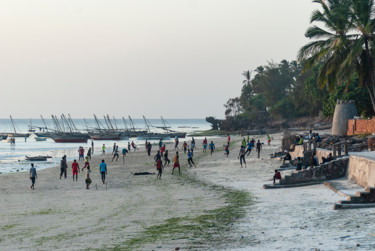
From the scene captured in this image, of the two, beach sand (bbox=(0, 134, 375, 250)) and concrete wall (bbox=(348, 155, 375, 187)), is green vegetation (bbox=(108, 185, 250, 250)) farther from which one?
concrete wall (bbox=(348, 155, 375, 187))

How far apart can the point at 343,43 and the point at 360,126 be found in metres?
12.0

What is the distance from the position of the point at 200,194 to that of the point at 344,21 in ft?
59.0

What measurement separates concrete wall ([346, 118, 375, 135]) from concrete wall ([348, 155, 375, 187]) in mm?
20220

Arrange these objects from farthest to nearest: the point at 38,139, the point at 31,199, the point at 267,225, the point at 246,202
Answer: the point at 38,139 < the point at 31,199 < the point at 246,202 < the point at 267,225

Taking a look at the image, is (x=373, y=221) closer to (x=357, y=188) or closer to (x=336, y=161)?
(x=357, y=188)

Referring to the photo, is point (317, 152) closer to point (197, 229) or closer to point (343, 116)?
point (343, 116)

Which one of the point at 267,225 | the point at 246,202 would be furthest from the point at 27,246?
the point at 246,202

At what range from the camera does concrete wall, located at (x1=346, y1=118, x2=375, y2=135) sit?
4278 centimetres

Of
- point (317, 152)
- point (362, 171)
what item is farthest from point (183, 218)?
point (317, 152)

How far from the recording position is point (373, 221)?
14.2 metres

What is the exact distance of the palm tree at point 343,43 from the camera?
1373 inches

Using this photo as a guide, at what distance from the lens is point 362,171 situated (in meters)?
21.3

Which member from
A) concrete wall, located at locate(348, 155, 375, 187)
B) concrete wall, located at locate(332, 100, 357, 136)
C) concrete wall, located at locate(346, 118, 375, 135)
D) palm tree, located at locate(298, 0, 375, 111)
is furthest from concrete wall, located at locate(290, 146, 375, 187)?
concrete wall, located at locate(332, 100, 357, 136)

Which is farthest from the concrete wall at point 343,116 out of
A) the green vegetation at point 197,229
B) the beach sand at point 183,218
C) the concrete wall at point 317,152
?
the green vegetation at point 197,229
